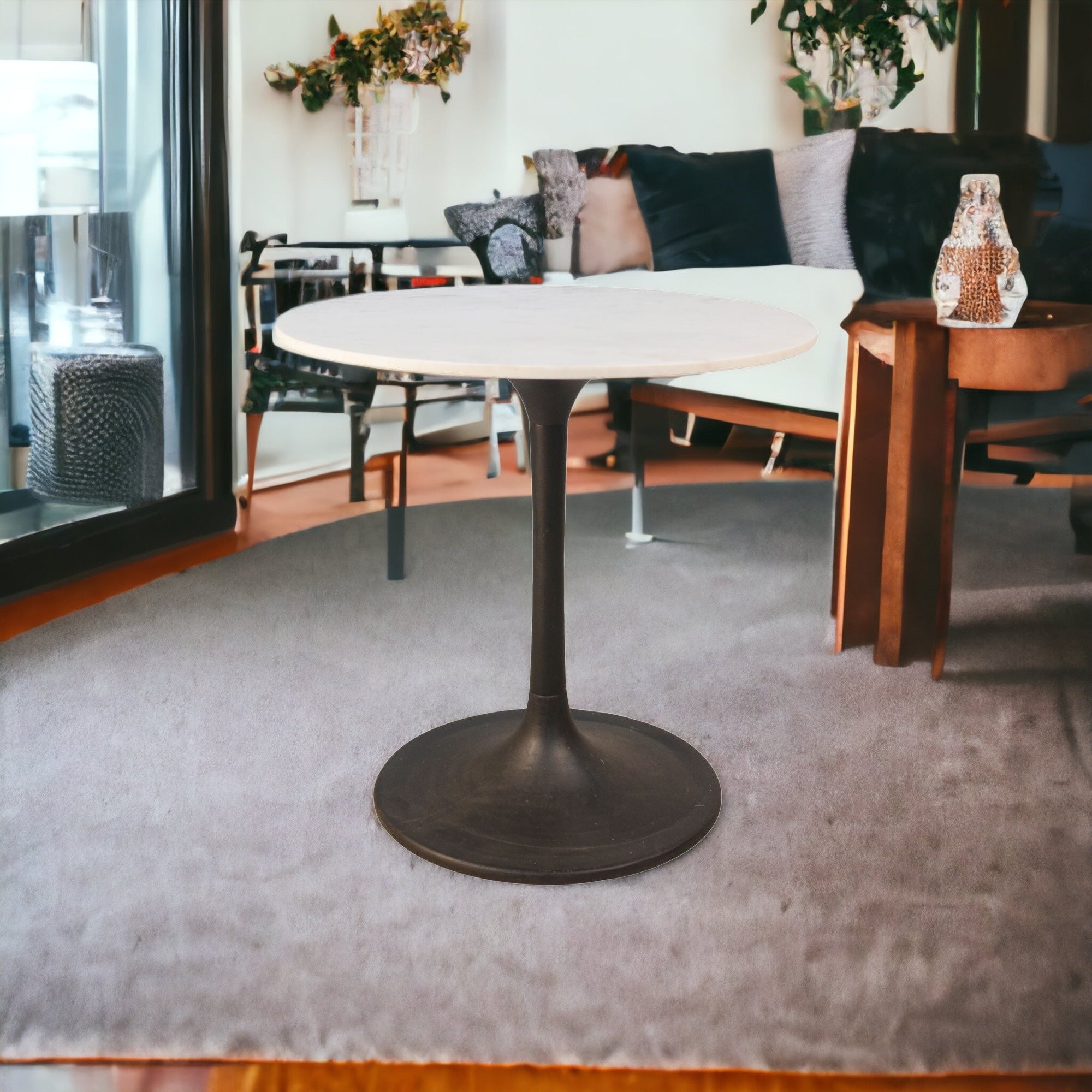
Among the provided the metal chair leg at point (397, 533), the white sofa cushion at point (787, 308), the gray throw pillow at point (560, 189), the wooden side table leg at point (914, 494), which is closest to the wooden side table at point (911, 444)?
the wooden side table leg at point (914, 494)

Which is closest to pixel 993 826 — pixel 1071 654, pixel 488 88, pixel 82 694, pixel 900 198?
pixel 1071 654

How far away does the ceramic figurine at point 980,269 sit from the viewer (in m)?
1.90

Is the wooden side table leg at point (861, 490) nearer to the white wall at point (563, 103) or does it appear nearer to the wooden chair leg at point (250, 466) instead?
the wooden chair leg at point (250, 466)

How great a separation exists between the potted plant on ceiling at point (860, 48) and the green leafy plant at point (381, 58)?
40.8 inches

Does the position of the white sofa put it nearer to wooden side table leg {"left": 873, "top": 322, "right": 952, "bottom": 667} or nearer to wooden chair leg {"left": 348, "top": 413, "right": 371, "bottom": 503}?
wooden side table leg {"left": 873, "top": 322, "right": 952, "bottom": 667}

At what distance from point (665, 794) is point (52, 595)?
150 centimetres

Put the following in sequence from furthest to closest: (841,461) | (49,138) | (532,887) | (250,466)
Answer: (250,466)
(49,138)
(841,461)
(532,887)

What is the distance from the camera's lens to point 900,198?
3.30 metres

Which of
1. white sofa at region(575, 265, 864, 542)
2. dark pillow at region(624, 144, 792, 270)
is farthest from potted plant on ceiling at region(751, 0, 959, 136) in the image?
white sofa at region(575, 265, 864, 542)

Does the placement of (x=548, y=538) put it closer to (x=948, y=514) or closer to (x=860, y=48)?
(x=948, y=514)

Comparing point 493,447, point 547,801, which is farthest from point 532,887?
point 493,447

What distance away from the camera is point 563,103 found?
377 cm

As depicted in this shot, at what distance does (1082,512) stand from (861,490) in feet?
3.18

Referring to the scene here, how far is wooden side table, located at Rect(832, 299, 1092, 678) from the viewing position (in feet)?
6.26
